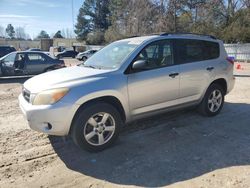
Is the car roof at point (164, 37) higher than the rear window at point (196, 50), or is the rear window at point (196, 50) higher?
the car roof at point (164, 37)

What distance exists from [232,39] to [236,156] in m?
29.0

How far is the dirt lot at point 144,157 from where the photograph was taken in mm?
3721

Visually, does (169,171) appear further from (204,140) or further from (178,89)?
(178,89)

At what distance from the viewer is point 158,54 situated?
17.3 feet

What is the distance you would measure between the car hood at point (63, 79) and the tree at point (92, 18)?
6521 centimetres

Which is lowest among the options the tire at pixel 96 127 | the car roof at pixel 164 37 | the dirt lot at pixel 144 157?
the dirt lot at pixel 144 157

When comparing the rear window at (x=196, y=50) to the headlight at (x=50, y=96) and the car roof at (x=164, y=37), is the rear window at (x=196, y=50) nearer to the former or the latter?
the car roof at (x=164, y=37)

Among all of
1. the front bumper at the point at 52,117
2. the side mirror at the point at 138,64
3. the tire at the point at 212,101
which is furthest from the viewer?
the tire at the point at 212,101

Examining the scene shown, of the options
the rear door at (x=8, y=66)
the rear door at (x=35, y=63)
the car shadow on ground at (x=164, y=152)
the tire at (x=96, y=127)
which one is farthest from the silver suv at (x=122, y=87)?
the rear door at (x=8, y=66)

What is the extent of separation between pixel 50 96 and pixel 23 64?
10.1 meters

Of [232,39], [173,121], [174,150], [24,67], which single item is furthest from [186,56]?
[232,39]

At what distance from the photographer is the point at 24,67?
13398 mm

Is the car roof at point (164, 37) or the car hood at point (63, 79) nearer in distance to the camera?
the car hood at point (63, 79)

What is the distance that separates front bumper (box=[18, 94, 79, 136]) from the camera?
162 inches
